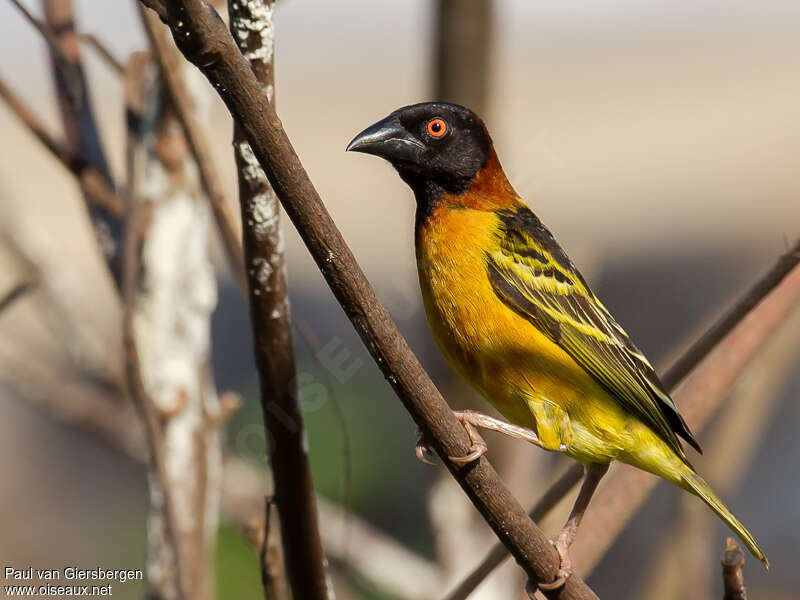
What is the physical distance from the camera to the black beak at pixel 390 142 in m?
2.85

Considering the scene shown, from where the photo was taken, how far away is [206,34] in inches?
58.6

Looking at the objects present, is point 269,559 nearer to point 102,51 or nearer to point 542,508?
point 542,508

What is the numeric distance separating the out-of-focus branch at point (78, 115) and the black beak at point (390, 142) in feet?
2.49

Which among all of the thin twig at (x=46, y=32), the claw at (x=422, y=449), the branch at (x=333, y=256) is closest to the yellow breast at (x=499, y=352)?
the claw at (x=422, y=449)

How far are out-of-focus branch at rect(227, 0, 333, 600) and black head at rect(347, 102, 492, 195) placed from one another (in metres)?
0.77

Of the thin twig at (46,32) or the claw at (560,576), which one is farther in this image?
the thin twig at (46,32)

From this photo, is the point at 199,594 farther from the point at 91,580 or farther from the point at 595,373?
the point at 595,373

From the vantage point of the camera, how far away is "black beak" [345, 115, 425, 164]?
2.85 m

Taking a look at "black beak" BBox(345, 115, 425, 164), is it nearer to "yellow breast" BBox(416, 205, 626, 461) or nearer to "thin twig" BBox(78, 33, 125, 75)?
"yellow breast" BBox(416, 205, 626, 461)

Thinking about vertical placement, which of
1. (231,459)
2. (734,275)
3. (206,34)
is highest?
(206,34)

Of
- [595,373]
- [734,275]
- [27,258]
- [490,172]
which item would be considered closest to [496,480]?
[595,373]

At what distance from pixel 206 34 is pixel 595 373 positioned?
6.24ft

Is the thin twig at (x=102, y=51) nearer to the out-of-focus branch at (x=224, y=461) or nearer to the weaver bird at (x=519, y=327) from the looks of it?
the weaver bird at (x=519, y=327)

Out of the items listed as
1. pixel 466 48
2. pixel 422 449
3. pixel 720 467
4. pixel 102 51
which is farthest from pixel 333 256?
pixel 466 48
